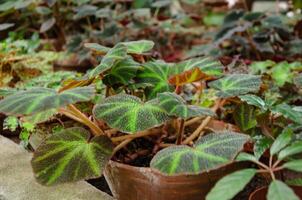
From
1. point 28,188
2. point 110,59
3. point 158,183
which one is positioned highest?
point 110,59

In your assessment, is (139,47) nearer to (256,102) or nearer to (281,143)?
(256,102)

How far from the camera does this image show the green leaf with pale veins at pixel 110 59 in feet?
3.99

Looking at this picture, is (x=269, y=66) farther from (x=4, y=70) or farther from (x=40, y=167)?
(x=40, y=167)

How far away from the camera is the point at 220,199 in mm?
851

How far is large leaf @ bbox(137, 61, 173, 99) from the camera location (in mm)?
1354

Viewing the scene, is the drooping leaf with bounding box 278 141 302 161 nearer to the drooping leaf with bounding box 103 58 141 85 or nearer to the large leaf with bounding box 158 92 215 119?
the large leaf with bounding box 158 92 215 119

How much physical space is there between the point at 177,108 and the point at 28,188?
529mm

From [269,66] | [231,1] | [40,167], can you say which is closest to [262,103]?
[40,167]

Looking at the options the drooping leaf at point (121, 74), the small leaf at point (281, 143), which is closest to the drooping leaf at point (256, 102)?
the small leaf at point (281, 143)

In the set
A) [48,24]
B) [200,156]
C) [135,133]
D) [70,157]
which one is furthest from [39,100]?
[48,24]

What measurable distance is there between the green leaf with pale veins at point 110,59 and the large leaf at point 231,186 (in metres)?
0.48

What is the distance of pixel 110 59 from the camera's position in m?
1.25

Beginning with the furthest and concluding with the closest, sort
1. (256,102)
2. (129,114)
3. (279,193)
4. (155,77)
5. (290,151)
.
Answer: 1. (155,77)
2. (256,102)
3. (129,114)
4. (290,151)
5. (279,193)

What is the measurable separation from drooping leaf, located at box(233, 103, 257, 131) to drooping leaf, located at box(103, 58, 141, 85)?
354mm
